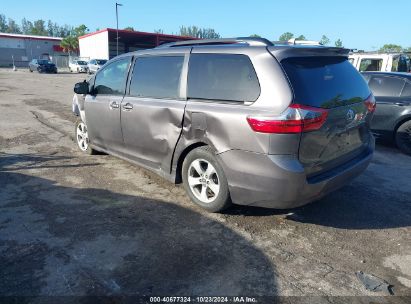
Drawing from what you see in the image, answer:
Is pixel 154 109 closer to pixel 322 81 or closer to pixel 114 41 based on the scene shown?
pixel 322 81

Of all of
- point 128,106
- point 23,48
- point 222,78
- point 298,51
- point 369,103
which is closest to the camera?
point 298,51

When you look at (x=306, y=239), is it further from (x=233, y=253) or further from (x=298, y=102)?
(x=298, y=102)

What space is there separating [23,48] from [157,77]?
78.7m

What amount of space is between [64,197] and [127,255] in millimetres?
1713

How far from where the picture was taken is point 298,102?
A: 324cm

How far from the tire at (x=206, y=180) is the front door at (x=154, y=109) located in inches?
13.1

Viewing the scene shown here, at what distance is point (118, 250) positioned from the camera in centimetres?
333

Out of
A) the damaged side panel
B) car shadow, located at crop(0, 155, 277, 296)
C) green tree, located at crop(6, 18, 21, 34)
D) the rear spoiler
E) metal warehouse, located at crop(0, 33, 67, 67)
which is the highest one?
green tree, located at crop(6, 18, 21, 34)

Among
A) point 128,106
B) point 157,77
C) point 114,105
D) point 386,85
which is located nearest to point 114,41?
point 386,85

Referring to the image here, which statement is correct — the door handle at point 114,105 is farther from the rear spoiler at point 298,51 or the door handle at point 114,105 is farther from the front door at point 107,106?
the rear spoiler at point 298,51

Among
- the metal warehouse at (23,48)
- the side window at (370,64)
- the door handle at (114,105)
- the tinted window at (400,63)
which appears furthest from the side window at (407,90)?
the metal warehouse at (23,48)

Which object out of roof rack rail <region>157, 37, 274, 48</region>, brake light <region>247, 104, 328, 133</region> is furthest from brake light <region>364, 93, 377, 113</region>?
roof rack rail <region>157, 37, 274, 48</region>

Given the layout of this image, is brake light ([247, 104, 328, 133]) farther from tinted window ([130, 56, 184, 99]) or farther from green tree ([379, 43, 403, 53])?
green tree ([379, 43, 403, 53])

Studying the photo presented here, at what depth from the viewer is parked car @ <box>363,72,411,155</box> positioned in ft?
23.5
